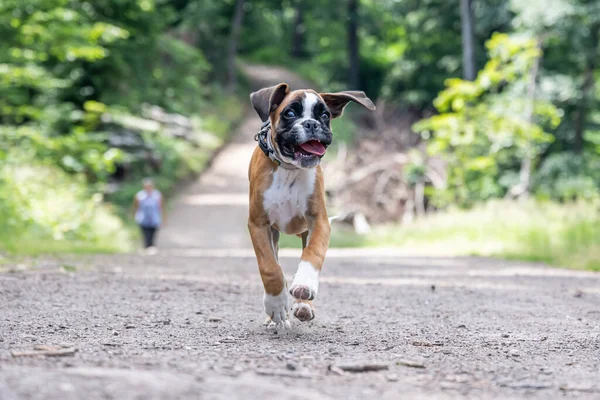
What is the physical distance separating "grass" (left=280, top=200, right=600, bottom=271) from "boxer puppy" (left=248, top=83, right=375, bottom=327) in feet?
28.6

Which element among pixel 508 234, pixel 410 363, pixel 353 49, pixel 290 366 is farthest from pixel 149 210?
pixel 353 49

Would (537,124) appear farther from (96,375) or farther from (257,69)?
(257,69)

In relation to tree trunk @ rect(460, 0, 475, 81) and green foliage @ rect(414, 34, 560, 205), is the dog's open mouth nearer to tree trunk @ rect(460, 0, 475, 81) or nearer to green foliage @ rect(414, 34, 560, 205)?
green foliage @ rect(414, 34, 560, 205)

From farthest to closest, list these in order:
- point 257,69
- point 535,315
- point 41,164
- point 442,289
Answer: point 257,69
point 41,164
point 442,289
point 535,315

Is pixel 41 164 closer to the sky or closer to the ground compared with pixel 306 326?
closer to the sky

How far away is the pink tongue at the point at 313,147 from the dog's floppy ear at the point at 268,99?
43 cm

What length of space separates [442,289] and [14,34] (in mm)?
12532

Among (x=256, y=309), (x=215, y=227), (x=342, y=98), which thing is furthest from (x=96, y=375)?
(x=215, y=227)

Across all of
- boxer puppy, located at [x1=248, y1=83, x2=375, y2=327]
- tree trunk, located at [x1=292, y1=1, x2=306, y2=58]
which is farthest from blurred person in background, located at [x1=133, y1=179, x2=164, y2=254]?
tree trunk, located at [x1=292, y1=1, x2=306, y2=58]

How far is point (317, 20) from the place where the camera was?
45.0 m

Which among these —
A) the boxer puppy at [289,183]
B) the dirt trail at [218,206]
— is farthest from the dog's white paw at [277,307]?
the dirt trail at [218,206]

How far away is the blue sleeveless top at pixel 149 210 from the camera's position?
58.2 feet

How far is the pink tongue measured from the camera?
19.1ft

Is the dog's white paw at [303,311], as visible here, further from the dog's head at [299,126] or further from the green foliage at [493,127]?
the green foliage at [493,127]
